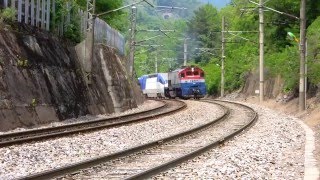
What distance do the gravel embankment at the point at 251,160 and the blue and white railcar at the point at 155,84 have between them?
49.3m

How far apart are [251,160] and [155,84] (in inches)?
2312

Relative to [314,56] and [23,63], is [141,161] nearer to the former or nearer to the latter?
[23,63]

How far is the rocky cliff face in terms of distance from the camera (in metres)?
19.7

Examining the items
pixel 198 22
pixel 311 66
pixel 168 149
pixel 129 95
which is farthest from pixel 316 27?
pixel 198 22

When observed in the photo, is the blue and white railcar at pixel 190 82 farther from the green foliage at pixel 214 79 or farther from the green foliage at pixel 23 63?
the green foliage at pixel 23 63

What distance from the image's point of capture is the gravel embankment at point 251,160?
10.0m

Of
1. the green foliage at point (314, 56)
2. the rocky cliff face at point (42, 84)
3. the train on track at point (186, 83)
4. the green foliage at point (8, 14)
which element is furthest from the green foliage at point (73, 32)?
the train on track at point (186, 83)

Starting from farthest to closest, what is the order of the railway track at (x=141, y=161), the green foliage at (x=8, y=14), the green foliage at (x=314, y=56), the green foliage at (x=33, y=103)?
the green foliage at (x=314, y=56)
the green foliage at (x=8, y=14)
the green foliage at (x=33, y=103)
the railway track at (x=141, y=161)

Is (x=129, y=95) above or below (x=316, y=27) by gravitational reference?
below

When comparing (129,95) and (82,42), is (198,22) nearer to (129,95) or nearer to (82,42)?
(129,95)

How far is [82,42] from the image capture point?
29.2 meters

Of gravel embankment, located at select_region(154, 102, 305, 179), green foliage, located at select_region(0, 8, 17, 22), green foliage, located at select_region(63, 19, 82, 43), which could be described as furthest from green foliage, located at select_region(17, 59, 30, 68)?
gravel embankment, located at select_region(154, 102, 305, 179)

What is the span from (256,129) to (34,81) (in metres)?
8.44

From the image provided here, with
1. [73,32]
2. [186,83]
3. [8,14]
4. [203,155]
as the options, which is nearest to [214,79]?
[186,83]
